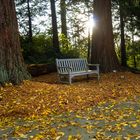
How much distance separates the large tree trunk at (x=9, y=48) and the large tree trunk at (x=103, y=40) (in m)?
6.45

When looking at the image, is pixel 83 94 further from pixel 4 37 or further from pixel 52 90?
pixel 4 37

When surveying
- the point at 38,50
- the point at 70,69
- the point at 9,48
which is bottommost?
the point at 70,69

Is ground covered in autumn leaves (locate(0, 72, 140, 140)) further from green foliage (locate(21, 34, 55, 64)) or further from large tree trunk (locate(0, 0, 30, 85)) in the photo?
green foliage (locate(21, 34, 55, 64))

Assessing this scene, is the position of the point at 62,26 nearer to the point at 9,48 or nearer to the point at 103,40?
the point at 103,40

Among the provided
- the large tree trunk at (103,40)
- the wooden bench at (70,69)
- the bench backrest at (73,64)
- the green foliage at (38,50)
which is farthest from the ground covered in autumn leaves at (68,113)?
the green foliage at (38,50)

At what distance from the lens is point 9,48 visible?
10289 millimetres

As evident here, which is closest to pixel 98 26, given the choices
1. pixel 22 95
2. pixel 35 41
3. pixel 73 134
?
pixel 35 41

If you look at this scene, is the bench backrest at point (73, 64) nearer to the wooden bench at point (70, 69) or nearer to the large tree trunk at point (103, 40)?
the wooden bench at point (70, 69)

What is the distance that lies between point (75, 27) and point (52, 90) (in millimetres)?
17516

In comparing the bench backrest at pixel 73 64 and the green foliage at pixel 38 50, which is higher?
the green foliage at pixel 38 50

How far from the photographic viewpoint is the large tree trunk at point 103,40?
Answer: 1623cm

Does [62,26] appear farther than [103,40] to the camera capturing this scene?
Yes

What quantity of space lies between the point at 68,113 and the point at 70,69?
4.92 metres

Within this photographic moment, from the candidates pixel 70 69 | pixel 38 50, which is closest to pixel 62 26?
pixel 38 50
